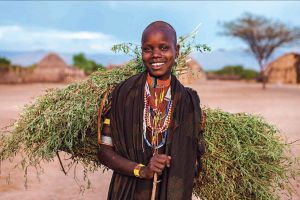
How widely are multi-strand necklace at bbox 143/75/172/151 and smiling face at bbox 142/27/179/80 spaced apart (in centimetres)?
12

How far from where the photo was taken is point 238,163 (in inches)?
116

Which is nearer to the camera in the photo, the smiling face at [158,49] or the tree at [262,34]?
the smiling face at [158,49]

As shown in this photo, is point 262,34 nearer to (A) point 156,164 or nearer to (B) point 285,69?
(B) point 285,69

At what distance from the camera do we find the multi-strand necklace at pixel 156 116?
2506 millimetres

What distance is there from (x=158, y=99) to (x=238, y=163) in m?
0.75

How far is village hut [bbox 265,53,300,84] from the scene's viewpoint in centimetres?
4450

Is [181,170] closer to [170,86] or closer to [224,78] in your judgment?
[170,86]

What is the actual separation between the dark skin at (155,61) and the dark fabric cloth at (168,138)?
0.23 feet

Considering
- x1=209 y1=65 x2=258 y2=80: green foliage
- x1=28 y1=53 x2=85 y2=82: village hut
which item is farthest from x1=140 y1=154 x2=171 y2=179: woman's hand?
x1=209 y1=65 x2=258 y2=80: green foliage

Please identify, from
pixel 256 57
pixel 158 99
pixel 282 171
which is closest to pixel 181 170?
pixel 158 99

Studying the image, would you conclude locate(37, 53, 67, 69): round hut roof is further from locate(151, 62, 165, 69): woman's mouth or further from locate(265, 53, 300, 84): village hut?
locate(151, 62, 165, 69): woman's mouth

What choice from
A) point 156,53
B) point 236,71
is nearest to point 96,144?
point 156,53

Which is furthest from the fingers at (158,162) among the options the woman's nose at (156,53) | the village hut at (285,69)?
the village hut at (285,69)

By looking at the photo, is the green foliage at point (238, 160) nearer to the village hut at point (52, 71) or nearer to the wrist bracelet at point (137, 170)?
the wrist bracelet at point (137, 170)
